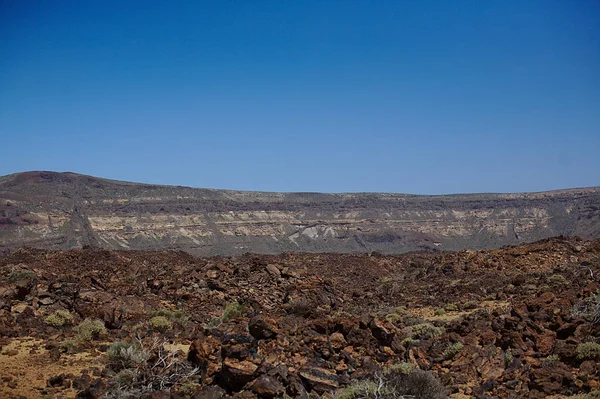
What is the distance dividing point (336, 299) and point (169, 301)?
654 cm

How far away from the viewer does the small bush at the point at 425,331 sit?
13.3 metres

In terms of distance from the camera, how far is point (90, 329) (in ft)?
45.4

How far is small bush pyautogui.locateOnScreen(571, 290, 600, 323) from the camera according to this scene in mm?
12555

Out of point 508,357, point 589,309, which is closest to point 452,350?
point 508,357

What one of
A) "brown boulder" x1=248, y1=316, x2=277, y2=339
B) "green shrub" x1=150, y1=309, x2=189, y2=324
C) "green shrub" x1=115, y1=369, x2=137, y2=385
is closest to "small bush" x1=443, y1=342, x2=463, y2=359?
"brown boulder" x1=248, y1=316, x2=277, y2=339

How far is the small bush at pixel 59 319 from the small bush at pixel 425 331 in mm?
9261

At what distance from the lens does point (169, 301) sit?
67.9 ft

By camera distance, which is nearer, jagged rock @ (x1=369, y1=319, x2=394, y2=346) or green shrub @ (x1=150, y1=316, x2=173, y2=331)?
jagged rock @ (x1=369, y1=319, x2=394, y2=346)

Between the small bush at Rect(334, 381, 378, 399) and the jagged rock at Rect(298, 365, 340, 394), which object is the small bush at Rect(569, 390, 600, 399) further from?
the jagged rock at Rect(298, 365, 340, 394)

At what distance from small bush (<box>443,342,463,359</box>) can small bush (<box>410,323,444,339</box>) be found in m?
1.46

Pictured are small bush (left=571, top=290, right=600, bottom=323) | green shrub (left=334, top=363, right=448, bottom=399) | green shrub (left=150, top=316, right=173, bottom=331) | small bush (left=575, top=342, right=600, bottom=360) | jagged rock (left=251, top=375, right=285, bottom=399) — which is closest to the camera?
green shrub (left=334, top=363, right=448, bottom=399)

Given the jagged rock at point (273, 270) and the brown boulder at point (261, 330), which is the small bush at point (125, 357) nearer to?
the brown boulder at point (261, 330)

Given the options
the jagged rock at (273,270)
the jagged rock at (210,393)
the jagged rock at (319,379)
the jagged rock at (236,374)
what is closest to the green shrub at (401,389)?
the jagged rock at (319,379)

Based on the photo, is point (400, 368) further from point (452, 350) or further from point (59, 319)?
point (59, 319)
